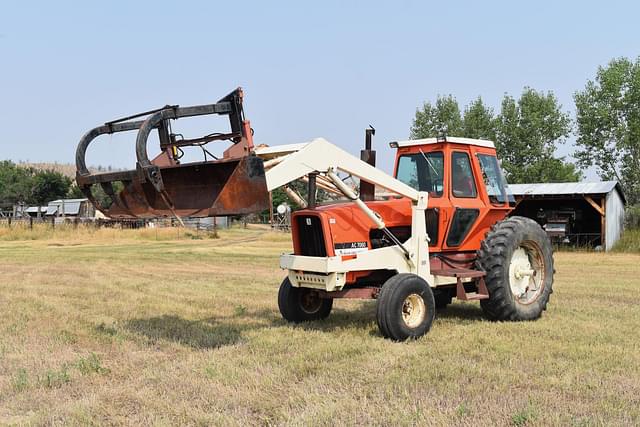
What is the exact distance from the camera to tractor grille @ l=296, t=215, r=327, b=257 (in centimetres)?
757

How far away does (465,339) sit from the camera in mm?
7191

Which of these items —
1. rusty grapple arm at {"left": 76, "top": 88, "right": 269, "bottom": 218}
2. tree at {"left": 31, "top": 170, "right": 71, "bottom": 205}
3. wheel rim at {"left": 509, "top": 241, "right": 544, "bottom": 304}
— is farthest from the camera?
tree at {"left": 31, "top": 170, "right": 71, "bottom": 205}

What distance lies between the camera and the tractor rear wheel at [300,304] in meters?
8.40

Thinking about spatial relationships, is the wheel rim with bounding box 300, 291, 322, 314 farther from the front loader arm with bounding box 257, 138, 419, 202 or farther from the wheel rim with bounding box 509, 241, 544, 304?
the wheel rim with bounding box 509, 241, 544, 304

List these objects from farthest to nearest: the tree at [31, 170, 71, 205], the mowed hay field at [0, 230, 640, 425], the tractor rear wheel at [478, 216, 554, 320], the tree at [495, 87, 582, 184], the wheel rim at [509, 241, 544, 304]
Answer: the tree at [31, 170, 71, 205] < the tree at [495, 87, 582, 184] < the wheel rim at [509, 241, 544, 304] < the tractor rear wheel at [478, 216, 554, 320] < the mowed hay field at [0, 230, 640, 425]

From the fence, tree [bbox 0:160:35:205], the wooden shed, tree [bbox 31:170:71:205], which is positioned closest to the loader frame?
the fence

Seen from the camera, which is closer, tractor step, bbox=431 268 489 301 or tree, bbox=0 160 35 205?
tractor step, bbox=431 268 489 301

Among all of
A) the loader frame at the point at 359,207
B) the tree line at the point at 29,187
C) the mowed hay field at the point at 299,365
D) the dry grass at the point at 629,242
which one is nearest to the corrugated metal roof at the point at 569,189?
the dry grass at the point at 629,242

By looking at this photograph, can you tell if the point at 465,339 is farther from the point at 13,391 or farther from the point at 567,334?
the point at 13,391

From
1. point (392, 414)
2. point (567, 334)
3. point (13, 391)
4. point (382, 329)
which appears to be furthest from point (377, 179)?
point (13, 391)

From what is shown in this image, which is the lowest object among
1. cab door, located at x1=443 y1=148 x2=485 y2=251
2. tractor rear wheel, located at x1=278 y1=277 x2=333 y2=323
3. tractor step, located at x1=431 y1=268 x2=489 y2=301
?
tractor rear wheel, located at x1=278 y1=277 x2=333 y2=323

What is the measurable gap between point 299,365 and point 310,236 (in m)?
2.07

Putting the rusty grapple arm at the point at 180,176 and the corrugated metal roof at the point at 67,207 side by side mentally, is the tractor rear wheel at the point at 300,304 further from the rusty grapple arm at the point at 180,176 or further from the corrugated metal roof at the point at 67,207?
the corrugated metal roof at the point at 67,207

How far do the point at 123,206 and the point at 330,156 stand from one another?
2287 mm
